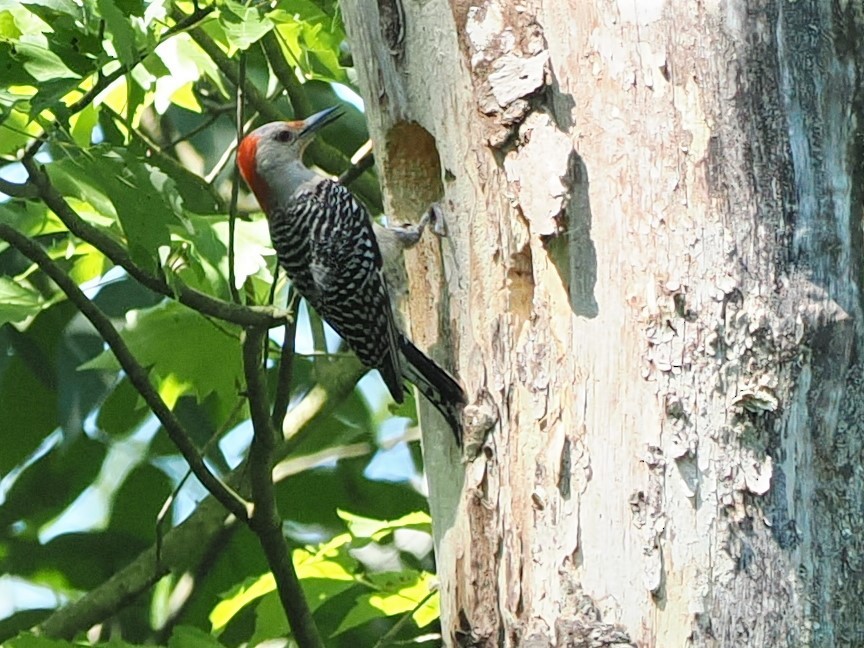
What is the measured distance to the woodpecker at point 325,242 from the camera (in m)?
3.48

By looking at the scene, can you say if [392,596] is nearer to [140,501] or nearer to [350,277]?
[350,277]

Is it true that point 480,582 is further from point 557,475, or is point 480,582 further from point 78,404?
point 78,404

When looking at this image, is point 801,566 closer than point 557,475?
Yes

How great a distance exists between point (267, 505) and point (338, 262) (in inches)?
36.8

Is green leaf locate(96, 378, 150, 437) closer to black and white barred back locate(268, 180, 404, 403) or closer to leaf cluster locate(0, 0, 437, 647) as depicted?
leaf cluster locate(0, 0, 437, 647)

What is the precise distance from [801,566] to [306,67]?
2207mm

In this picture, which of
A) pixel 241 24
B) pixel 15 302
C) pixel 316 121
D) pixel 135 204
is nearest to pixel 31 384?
pixel 15 302

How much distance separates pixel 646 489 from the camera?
202 centimetres

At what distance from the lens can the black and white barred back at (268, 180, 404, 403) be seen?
3.54 meters

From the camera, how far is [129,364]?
3027 mm

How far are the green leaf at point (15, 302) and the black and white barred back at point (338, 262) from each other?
70cm

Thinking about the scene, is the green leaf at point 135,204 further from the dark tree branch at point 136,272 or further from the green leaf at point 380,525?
the green leaf at point 380,525

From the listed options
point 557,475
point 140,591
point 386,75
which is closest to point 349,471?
point 140,591

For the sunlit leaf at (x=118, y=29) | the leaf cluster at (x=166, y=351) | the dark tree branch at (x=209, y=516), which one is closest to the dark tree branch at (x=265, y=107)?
the leaf cluster at (x=166, y=351)
